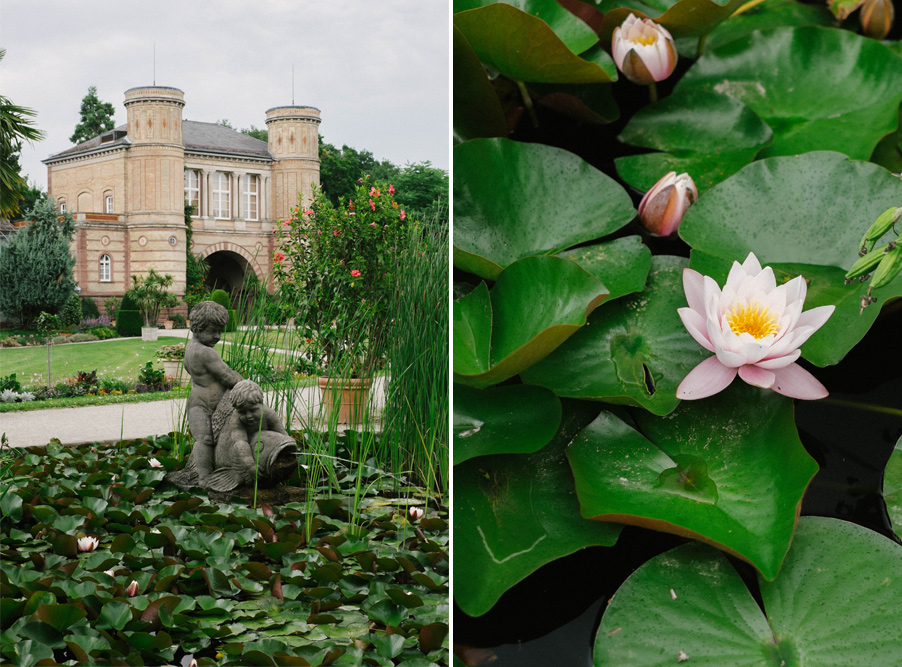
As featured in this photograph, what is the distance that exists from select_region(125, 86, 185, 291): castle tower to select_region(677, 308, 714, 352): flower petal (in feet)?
2.92

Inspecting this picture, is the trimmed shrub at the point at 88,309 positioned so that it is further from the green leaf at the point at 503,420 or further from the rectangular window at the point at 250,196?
the green leaf at the point at 503,420

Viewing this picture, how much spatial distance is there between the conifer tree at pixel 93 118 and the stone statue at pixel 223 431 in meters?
0.50

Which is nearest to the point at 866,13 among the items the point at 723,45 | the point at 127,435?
the point at 723,45

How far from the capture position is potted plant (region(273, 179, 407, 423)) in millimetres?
1398

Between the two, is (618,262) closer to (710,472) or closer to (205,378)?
(710,472)

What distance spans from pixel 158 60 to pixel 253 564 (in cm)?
91

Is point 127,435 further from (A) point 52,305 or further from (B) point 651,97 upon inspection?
(B) point 651,97

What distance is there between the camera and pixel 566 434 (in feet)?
2.64

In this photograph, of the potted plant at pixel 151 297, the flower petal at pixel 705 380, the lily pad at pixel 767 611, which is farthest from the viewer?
the potted plant at pixel 151 297

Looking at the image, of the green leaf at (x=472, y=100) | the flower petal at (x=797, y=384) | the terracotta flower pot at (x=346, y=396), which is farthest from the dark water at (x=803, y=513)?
the terracotta flower pot at (x=346, y=396)

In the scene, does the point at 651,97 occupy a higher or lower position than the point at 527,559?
higher

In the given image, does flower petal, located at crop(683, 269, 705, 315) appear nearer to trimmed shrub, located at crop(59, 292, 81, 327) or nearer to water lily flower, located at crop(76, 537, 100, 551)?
trimmed shrub, located at crop(59, 292, 81, 327)

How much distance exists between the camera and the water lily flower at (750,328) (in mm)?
759

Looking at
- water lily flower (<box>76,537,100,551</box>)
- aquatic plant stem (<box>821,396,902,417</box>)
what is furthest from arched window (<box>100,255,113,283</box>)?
aquatic plant stem (<box>821,396,902,417</box>)
